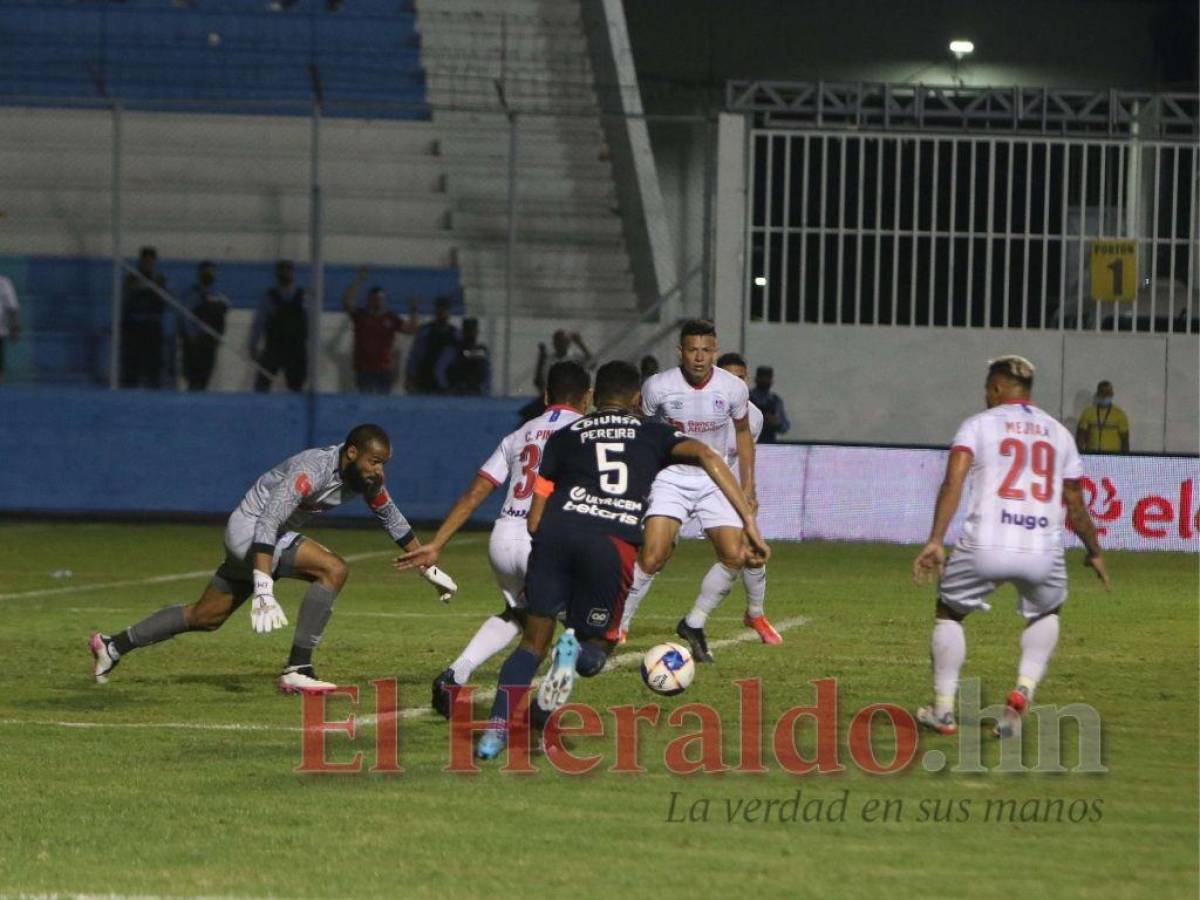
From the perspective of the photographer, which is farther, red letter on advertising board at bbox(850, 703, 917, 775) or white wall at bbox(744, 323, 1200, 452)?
white wall at bbox(744, 323, 1200, 452)

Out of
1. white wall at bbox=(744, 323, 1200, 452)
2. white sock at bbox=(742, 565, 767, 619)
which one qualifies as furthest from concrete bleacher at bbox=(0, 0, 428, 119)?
white sock at bbox=(742, 565, 767, 619)

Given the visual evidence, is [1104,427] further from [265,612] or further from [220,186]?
[265,612]

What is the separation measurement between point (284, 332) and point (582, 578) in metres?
17.4

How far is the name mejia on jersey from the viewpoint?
9.13m

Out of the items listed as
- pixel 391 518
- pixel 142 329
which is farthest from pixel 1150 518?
pixel 391 518

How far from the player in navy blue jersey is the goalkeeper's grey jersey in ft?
7.70

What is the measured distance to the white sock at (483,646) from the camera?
1027 cm

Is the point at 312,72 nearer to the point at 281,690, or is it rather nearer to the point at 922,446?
the point at 922,446

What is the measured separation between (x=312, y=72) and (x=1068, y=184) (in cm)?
1178

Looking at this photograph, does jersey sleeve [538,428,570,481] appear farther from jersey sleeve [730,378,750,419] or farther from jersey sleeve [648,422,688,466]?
jersey sleeve [730,378,750,419]

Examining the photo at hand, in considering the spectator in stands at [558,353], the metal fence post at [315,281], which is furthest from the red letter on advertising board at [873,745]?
the metal fence post at [315,281]

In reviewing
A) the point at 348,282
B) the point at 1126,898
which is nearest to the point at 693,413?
the point at 1126,898

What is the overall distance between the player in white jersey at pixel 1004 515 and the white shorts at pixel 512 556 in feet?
6.43

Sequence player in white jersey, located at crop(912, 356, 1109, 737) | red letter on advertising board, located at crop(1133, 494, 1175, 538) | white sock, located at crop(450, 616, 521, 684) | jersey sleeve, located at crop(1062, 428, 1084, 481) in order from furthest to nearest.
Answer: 1. red letter on advertising board, located at crop(1133, 494, 1175, 538)
2. white sock, located at crop(450, 616, 521, 684)
3. jersey sleeve, located at crop(1062, 428, 1084, 481)
4. player in white jersey, located at crop(912, 356, 1109, 737)
